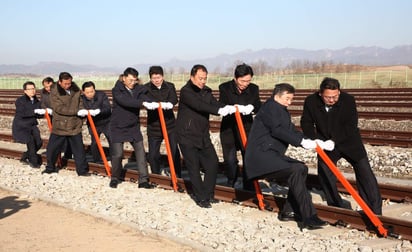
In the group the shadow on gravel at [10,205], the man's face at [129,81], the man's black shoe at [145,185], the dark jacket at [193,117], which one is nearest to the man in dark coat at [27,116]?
the shadow on gravel at [10,205]

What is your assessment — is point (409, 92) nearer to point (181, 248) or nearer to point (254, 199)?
point (254, 199)

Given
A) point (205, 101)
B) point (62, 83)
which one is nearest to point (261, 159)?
point (205, 101)

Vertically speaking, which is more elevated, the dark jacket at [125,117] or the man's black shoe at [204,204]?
the dark jacket at [125,117]

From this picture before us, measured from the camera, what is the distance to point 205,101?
7992 mm

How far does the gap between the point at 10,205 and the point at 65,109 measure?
2.26 m

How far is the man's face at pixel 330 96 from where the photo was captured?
262 inches

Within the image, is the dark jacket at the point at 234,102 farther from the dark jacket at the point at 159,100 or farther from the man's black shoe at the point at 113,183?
the man's black shoe at the point at 113,183

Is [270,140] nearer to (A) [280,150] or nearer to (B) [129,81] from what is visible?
(A) [280,150]

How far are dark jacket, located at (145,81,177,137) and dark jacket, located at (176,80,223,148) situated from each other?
1.40 meters

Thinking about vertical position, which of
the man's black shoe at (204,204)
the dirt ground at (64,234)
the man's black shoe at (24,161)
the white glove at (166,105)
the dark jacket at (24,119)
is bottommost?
the man's black shoe at (24,161)

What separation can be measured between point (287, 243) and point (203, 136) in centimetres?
238

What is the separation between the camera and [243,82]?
26.1 feet

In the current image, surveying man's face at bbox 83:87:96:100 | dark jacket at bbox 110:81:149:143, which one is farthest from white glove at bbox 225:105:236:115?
man's face at bbox 83:87:96:100

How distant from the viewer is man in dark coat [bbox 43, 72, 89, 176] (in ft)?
33.8
